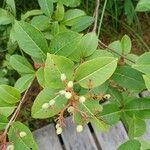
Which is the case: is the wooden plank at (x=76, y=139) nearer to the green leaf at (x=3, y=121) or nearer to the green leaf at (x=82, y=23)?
the green leaf at (x=82, y=23)

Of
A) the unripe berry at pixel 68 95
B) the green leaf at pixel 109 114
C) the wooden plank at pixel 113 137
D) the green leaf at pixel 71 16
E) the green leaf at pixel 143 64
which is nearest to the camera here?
the unripe berry at pixel 68 95

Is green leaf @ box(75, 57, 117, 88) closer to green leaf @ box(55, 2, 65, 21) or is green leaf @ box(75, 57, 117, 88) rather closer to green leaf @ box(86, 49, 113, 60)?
green leaf @ box(86, 49, 113, 60)

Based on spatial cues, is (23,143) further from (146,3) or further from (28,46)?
(146,3)

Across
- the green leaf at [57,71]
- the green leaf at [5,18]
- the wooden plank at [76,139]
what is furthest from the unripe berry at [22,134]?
the wooden plank at [76,139]

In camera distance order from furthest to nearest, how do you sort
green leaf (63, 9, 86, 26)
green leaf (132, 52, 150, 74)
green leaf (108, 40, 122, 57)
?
1. green leaf (63, 9, 86, 26)
2. green leaf (108, 40, 122, 57)
3. green leaf (132, 52, 150, 74)

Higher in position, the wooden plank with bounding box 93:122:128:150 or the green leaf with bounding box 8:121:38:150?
the green leaf with bounding box 8:121:38:150

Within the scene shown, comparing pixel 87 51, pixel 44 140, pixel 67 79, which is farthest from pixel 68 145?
pixel 67 79

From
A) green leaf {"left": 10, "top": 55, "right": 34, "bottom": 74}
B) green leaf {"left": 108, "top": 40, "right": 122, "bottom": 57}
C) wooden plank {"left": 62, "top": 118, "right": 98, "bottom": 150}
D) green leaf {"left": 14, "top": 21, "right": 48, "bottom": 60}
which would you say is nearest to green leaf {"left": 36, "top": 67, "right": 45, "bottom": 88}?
green leaf {"left": 14, "top": 21, "right": 48, "bottom": 60}
